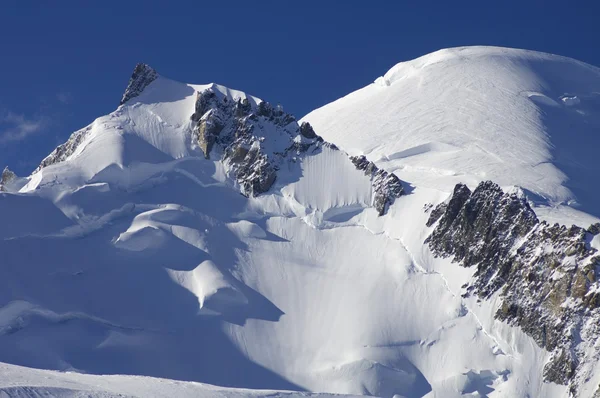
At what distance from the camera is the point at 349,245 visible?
113125 millimetres

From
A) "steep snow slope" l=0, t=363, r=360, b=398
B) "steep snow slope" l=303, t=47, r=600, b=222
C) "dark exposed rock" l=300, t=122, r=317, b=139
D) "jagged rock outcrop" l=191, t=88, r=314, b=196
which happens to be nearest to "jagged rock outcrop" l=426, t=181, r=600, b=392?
"steep snow slope" l=303, t=47, r=600, b=222

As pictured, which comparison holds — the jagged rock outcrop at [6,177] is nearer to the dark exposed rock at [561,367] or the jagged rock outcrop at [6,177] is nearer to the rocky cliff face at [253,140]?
the rocky cliff face at [253,140]

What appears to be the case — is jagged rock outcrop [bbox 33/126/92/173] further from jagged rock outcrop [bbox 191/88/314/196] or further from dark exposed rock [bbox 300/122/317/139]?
dark exposed rock [bbox 300/122/317/139]

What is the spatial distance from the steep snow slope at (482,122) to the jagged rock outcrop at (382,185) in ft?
11.1

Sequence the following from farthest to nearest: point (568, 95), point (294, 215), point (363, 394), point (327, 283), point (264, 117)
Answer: point (568, 95) < point (264, 117) < point (294, 215) < point (327, 283) < point (363, 394)

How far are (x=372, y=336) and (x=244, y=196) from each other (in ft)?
81.3

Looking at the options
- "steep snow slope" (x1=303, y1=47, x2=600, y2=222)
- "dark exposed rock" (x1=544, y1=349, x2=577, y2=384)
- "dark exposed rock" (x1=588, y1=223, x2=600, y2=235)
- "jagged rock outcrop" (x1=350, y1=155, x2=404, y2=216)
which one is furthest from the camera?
"steep snow slope" (x1=303, y1=47, x2=600, y2=222)

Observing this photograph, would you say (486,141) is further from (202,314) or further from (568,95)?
(202,314)

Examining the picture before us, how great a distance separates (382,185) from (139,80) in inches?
1329

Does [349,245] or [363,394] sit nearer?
[363,394]

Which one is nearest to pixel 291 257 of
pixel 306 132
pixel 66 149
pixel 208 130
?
pixel 306 132

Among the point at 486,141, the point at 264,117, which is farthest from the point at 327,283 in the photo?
the point at 486,141

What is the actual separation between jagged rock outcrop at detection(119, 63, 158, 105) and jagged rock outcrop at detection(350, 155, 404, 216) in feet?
93.8

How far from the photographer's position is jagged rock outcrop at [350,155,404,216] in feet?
382
